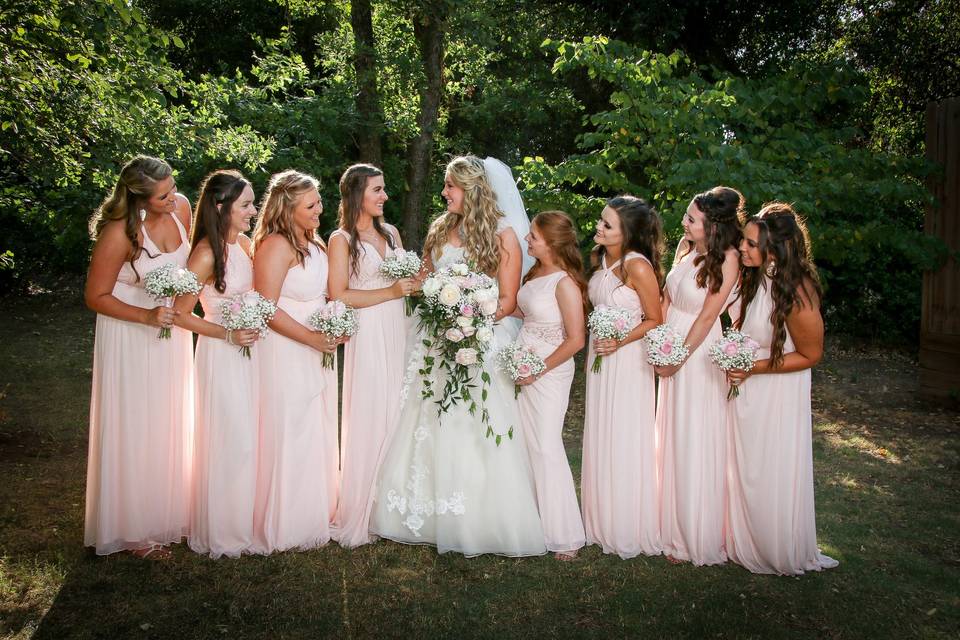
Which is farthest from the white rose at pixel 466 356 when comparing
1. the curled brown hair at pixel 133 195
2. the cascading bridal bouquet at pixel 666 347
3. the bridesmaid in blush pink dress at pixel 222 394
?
the curled brown hair at pixel 133 195

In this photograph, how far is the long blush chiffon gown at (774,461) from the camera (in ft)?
16.9

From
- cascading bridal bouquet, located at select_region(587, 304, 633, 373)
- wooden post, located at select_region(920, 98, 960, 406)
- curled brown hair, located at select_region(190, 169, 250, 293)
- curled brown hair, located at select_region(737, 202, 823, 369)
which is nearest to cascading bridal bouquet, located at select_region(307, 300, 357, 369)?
curled brown hair, located at select_region(190, 169, 250, 293)

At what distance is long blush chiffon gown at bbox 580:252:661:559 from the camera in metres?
5.48

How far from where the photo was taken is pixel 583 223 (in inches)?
376

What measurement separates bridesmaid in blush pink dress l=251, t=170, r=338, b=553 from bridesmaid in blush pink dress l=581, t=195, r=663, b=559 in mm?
1919

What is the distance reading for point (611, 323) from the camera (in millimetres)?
5262

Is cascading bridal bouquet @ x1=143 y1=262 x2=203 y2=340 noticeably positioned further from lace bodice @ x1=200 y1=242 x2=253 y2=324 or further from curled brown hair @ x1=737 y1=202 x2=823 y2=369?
curled brown hair @ x1=737 y1=202 x2=823 y2=369

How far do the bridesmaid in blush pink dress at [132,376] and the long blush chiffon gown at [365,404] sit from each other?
1.16 m

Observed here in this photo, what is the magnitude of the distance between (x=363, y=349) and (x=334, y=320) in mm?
→ 425

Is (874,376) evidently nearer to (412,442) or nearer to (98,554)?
(412,442)

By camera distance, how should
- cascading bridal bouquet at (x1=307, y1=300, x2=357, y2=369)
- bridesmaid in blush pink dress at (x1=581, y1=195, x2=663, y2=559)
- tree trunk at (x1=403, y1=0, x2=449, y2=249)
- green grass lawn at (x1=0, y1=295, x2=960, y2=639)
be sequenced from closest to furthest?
green grass lawn at (x1=0, y1=295, x2=960, y2=639), cascading bridal bouquet at (x1=307, y1=300, x2=357, y2=369), bridesmaid in blush pink dress at (x1=581, y1=195, x2=663, y2=559), tree trunk at (x1=403, y1=0, x2=449, y2=249)

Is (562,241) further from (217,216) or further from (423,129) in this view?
(423,129)

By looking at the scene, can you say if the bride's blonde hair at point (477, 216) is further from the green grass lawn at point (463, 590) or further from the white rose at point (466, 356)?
the green grass lawn at point (463, 590)

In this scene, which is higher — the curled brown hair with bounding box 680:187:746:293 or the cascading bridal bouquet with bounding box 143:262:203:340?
the curled brown hair with bounding box 680:187:746:293
